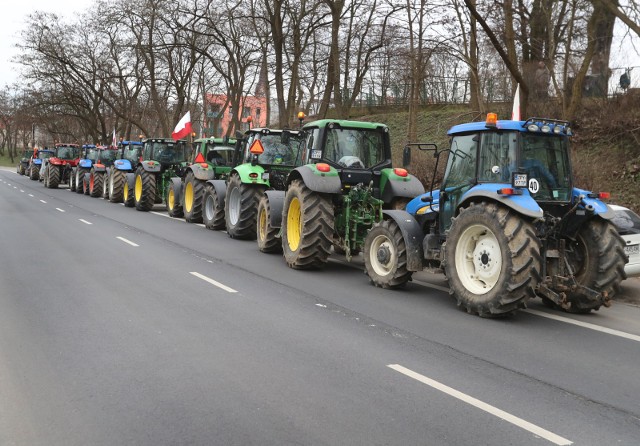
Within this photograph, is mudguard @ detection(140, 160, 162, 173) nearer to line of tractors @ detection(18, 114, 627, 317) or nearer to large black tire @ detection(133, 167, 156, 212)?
large black tire @ detection(133, 167, 156, 212)

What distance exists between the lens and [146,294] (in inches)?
328

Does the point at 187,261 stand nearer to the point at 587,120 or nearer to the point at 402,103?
the point at 587,120

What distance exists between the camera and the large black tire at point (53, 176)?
117ft

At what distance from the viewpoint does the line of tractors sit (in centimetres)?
734

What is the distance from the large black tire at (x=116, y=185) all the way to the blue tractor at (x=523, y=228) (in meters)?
19.4

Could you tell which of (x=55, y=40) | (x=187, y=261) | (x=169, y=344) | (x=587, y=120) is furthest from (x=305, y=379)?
(x=55, y=40)

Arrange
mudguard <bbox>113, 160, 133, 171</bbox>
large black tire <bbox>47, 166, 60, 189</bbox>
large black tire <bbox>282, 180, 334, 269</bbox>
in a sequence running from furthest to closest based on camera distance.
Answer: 1. large black tire <bbox>47, 166, 60, 189</bbox>
2. mudguard <bbox>113, 160, 133, 171</bbox>
3. large black tire <bbox>282, 180, 334, 269</bbox>

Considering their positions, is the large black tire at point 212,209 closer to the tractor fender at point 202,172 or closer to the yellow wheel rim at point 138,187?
the tractor fender at point 202,172

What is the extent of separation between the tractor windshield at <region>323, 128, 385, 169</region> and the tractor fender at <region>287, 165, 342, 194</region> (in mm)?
611

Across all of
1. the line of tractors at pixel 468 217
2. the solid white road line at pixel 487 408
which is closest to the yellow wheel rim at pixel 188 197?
the line of tractors at pixel 468 217

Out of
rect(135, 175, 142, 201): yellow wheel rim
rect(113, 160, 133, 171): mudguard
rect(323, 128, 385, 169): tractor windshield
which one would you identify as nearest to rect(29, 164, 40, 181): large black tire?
rect(113, 160, 133, 171): mudguard

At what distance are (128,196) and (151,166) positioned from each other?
2284mm

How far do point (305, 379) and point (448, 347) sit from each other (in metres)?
1.76

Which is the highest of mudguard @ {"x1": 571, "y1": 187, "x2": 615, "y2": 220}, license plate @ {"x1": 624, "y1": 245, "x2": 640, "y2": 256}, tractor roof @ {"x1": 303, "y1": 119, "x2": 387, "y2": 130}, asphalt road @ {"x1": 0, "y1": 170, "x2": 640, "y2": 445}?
tractor roof @ {"x1": 303, "y1": 119, "x2": 387, "y2": 130}
